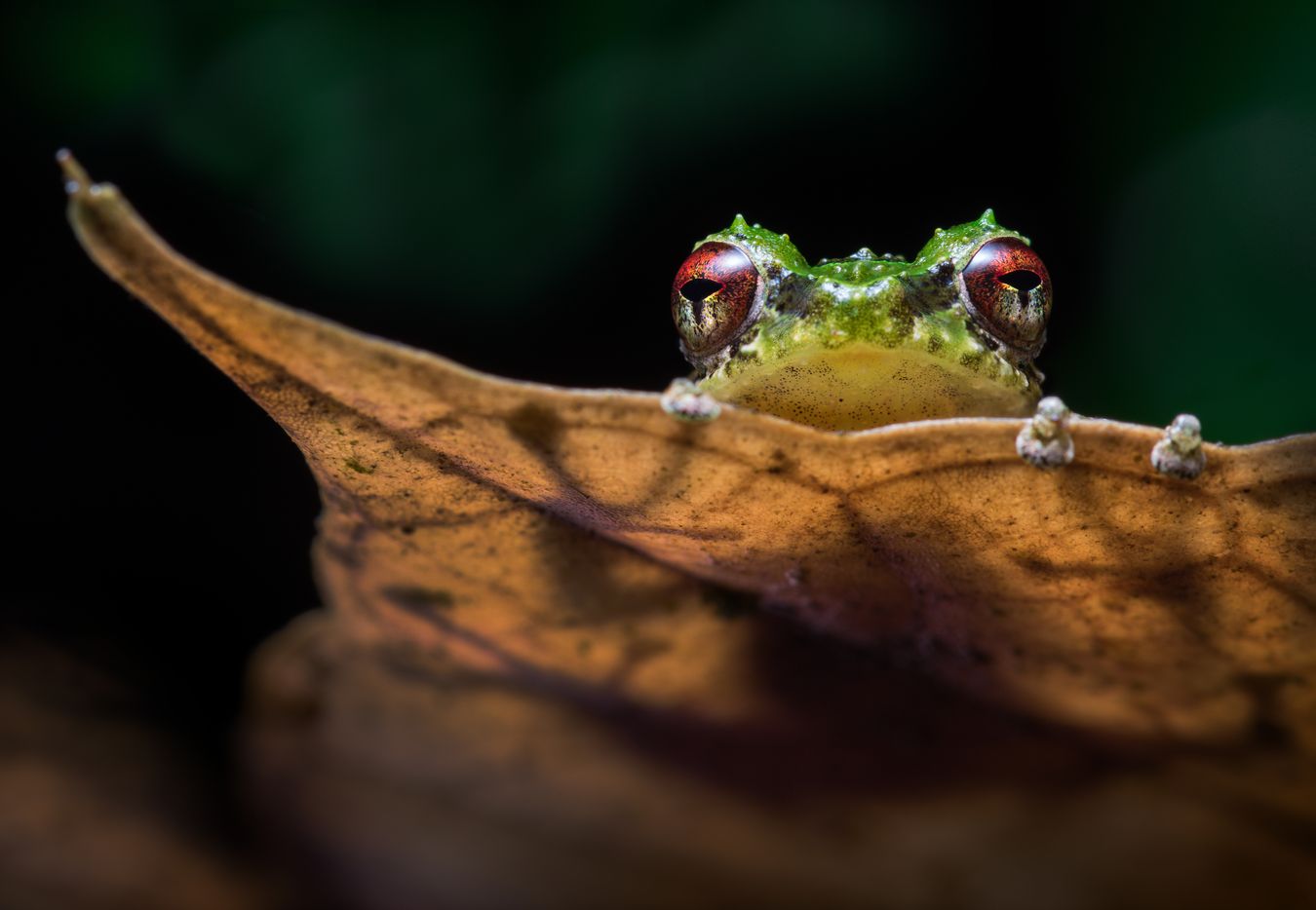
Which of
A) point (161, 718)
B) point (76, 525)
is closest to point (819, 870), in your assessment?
point (161, 718)

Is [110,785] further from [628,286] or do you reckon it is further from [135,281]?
[628,286]

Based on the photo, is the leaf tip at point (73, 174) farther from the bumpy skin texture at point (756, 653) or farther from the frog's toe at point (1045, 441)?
the frog's toe at point (1045, 441)

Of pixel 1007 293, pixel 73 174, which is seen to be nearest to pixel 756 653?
pixel 1007 293

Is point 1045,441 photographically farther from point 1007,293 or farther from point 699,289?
point 699,289

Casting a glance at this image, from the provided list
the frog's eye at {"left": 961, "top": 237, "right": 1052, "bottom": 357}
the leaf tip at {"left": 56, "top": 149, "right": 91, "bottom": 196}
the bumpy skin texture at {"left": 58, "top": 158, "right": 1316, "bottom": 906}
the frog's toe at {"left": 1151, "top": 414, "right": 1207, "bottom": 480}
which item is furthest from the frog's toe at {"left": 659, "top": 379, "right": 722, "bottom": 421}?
the frog's eye at {"left": 961, "top": 237, "right": 1052, "bottom": 357}

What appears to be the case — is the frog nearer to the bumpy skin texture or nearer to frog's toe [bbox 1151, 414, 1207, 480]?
the bumpy skin texture

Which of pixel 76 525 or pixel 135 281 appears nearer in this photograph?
pixel 135 281
